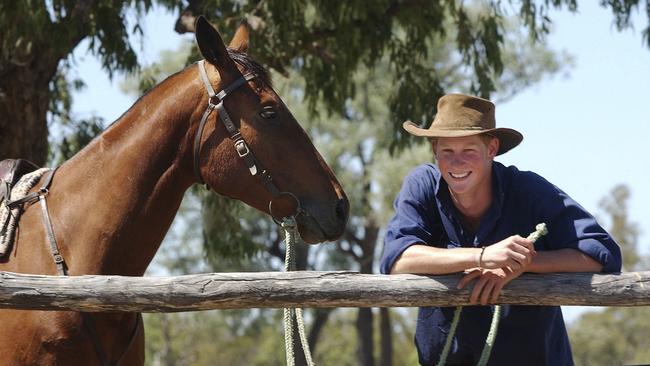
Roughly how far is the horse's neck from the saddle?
207mm

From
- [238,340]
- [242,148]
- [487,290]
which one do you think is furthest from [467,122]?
[238,340]

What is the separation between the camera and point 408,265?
12.2 ft

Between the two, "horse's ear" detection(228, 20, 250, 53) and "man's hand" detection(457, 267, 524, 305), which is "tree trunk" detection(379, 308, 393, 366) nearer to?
"horse's ear" detection(228, 20, 250, 53)

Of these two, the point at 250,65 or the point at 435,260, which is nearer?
the point at 435,260

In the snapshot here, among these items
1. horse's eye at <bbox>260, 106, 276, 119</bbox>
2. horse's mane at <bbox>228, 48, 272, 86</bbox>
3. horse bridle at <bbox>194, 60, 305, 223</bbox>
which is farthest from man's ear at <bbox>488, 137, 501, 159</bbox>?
horse's mane at <bbox>228, 48, 272, 86</bbox>

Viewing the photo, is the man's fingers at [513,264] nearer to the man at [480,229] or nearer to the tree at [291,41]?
the man at [480,229]

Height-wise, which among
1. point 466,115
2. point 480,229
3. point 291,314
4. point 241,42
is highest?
point 241,42

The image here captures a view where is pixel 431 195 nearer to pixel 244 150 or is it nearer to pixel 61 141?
pixel 244 150

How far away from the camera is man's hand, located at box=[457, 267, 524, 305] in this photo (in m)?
3.57

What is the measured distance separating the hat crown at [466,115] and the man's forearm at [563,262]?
0.56m

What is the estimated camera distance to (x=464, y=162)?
12.5 feet

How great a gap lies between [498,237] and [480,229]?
0.25ft

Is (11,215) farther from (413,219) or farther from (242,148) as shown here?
(413,219)

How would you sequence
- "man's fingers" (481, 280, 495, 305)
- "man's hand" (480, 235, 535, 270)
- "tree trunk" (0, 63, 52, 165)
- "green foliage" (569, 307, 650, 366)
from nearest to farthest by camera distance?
1. "man's hand" (480, 235, 535, 270)
2. "man's fingers" (481, 280, 495, 305)
3. "tree trunk" (0, 63, 52, 165)
4. "green foliage" (569, 307, 650, 366)
